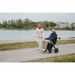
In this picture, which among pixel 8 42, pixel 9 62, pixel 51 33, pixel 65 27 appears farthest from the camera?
pixel 8 42

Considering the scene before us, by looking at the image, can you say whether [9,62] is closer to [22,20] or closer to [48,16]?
[22,20]

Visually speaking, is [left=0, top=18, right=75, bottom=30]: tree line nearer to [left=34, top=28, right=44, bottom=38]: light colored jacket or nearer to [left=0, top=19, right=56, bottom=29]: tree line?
[left=0, top=19, right=56, bottom=29]: tree line

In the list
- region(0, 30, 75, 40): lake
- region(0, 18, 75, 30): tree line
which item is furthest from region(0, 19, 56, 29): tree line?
region(0, 30, 75, 40): lake

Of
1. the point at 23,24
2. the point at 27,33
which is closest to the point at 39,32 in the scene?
the point at 27,33

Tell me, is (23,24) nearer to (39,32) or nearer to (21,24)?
(21,24)

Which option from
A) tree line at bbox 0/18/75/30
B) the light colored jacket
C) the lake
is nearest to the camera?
the light colored jacket

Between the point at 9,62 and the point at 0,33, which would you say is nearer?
the point at 9,62

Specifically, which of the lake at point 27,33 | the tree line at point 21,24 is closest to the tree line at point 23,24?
the tree line at point 21,24

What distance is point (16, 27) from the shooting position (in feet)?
21.4

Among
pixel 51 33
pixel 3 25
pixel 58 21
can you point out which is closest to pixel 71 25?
pixel 58 21

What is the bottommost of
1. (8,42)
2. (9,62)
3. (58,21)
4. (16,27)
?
(9,62)

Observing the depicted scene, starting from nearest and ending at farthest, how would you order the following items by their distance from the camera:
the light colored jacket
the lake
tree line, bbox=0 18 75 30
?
the light colored jacket
tree line, bbox=0 18 75 30
the lake

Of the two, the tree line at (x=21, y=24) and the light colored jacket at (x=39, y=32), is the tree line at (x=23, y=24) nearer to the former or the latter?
the tree line at (x=21, y=24)

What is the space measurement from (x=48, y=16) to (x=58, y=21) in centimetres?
80
